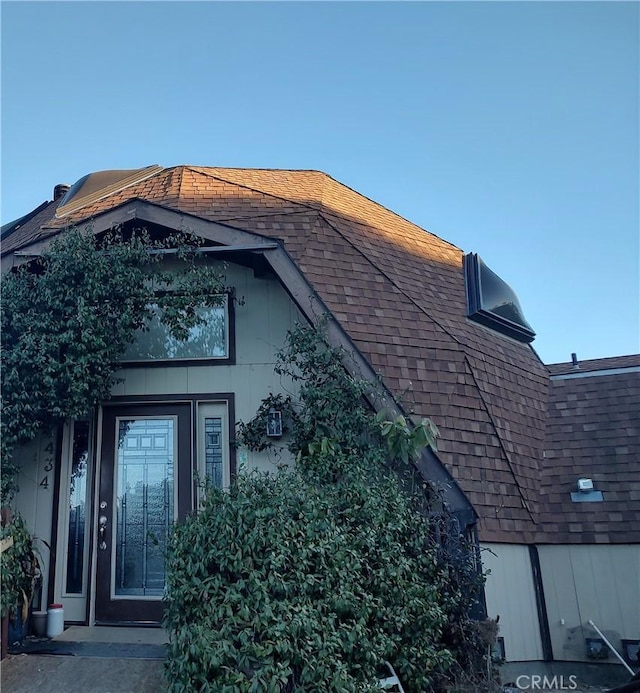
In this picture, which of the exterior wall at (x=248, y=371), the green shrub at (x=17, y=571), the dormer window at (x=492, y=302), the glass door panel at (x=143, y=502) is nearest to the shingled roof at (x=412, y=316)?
the dormer window at (x=492, y=302)

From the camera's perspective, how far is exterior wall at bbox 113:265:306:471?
5.91 meters

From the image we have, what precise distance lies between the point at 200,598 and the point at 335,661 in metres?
0.89

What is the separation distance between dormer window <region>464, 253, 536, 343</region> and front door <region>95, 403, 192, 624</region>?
408 cm

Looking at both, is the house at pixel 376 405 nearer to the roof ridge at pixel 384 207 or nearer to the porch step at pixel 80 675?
the porch step at pixel 80 675

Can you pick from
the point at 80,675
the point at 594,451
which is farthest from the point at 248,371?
the point at 594,451

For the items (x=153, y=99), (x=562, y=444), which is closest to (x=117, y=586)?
(x=562, y=444)

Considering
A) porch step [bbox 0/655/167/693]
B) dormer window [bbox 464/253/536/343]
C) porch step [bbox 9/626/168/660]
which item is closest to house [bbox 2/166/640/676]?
porch step [bbox 9/626/168/660]

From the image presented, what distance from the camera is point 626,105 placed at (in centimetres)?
799

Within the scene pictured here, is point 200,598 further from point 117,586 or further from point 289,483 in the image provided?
point 117,586

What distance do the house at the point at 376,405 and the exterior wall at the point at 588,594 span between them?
0.01 m

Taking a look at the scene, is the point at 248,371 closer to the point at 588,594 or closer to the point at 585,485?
the point at 585,485

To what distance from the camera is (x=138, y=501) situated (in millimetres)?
5660

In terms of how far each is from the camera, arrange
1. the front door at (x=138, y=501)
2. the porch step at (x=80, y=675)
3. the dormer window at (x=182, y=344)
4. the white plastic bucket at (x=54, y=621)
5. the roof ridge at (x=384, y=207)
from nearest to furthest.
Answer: the porch step at (x=80, y=675)
the white plastic bucket at (x=54, y=621)
the front door at (x=138, y=501)
the dormer window at (x=182, y=344)
the roof ridge at (x=384, y=207)

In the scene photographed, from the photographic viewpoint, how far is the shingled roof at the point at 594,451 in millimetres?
5930
